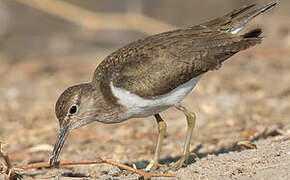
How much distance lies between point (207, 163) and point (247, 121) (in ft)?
9.16

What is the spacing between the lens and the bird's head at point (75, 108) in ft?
19.4

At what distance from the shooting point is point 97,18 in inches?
520

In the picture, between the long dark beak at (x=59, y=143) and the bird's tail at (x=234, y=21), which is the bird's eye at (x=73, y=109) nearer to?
the long dark beak at (x=59, y=143)

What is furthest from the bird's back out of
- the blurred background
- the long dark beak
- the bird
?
the blurred background

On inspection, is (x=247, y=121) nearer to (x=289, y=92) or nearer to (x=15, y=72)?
(x=289, y=92)

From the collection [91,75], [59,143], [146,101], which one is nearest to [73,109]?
[59,143]

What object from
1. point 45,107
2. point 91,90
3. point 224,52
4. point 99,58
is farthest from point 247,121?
point 99,58

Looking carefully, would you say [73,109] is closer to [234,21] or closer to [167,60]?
[167,60]

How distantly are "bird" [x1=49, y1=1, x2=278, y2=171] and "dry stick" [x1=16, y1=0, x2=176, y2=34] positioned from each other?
6.71m

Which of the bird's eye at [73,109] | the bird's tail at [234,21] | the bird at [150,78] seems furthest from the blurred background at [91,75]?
the bird's tail at [234,21]

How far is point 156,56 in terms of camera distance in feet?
Result: 18.5

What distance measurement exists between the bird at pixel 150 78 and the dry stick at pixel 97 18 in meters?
6.71

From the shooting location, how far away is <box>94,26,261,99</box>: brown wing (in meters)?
5.59

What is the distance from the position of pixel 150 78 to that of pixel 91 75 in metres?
5.50
